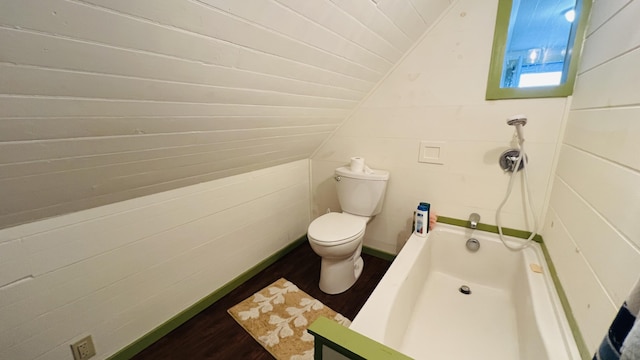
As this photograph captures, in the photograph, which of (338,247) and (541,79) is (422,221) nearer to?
(338,247)

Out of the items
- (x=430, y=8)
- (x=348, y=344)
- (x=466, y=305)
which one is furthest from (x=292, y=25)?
(x=466, y=305)

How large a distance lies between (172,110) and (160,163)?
33 centimetres

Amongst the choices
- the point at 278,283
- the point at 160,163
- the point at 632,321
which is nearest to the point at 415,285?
the point at 278,283

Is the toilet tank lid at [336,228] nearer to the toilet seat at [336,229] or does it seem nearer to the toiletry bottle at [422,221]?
the toilet seat at [336,229]

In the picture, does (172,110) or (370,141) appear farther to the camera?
(370,141)

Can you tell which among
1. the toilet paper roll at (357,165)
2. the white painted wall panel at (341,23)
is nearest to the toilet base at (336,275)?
the toilet paper roll at (357,165)

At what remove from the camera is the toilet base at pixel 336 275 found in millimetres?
1646

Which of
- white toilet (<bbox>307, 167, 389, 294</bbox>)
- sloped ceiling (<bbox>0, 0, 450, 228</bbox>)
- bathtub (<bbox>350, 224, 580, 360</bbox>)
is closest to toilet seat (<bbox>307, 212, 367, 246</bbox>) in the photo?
white toilet (<bbox>307, 167, 389, 294</bbox>)

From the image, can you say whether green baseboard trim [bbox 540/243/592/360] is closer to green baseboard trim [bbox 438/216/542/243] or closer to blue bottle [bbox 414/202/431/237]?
green baseboard trim [bbox 438/216/542/243]

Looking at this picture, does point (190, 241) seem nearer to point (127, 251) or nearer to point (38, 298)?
point (127, 251)

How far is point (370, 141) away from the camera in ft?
6.12

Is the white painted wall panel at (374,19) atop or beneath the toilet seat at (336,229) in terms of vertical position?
atop

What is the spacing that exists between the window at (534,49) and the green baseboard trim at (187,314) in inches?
72.7

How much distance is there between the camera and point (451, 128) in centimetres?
157
